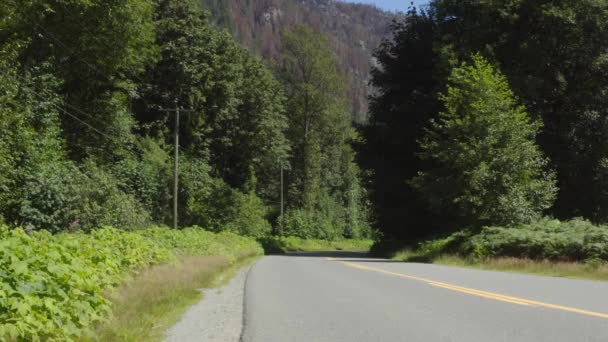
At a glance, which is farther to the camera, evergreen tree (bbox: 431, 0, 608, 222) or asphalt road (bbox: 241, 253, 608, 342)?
evergreen tree (bbox: 431, 0, 608, 222)

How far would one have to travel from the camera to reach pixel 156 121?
45062 millimetres

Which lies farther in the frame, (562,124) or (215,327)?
(562,124)

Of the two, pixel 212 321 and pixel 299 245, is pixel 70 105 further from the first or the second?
pixel 299 245

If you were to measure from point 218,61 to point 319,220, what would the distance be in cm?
2878

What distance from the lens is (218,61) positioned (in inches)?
1873

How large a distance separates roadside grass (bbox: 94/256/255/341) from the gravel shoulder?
0.16 m

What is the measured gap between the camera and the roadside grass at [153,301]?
7.21 metres

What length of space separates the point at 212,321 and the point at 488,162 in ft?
63.8

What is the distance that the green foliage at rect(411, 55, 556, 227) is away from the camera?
25047mm

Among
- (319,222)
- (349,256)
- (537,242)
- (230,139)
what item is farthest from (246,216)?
(537,242)

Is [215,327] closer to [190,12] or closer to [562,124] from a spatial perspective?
[562,124]

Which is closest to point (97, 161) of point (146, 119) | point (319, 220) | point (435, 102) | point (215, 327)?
point (146, 119)

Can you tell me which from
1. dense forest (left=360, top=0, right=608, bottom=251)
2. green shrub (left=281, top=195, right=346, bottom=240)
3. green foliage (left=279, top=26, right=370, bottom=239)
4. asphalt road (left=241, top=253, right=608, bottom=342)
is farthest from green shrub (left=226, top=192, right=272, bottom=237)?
asphalt road (left=241, top=253, right=608, bottom=342)

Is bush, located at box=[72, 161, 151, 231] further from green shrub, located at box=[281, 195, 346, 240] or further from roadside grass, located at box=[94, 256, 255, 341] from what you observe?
green shrub, located at box=[281, 195, 346, 240]
